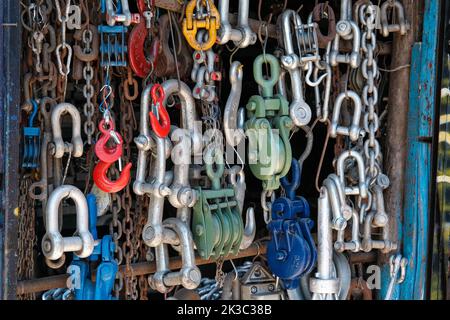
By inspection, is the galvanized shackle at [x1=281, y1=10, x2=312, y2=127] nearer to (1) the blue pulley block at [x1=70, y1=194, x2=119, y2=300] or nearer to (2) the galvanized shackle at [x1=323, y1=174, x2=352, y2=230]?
(2) the galvanized shackle at [x1=323, y1=174, x2=352, y2=230]

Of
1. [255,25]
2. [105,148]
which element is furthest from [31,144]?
[255,25]

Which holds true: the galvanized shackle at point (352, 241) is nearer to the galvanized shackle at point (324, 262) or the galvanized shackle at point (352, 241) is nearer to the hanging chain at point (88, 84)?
the galvanized shackle at point (324, 262)

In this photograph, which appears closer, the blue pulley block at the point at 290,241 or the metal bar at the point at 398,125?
the blue pulley block at the point at 290,241

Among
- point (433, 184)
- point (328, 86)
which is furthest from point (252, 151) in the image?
point (433, 184)

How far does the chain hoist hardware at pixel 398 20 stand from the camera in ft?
9.50

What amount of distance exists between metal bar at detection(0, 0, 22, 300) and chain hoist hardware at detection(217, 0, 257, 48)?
2.06 ft

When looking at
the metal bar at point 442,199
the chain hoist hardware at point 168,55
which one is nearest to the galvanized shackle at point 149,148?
the chain hoist hardware at point 168,55

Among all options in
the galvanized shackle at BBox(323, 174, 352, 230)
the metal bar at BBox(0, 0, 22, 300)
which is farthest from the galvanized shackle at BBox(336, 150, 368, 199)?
the metal bar at BBox(0, 0, 22, 300)

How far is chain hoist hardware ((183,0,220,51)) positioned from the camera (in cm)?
248

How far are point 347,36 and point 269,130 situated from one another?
0.43 metres

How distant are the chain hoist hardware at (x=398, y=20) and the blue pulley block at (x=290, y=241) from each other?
0.59 meters

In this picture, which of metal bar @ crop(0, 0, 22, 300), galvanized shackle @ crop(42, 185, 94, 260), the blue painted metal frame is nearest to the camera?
metal bar @ crop(0, 0, 22, 300)

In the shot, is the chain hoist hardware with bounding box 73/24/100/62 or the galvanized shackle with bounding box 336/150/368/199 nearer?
the chain hoist hardware with bounding box 73/24/100/62

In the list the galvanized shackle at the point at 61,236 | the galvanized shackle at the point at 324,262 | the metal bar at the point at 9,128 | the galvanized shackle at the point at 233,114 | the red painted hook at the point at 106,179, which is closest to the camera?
the metal bar at the point at 9,128
